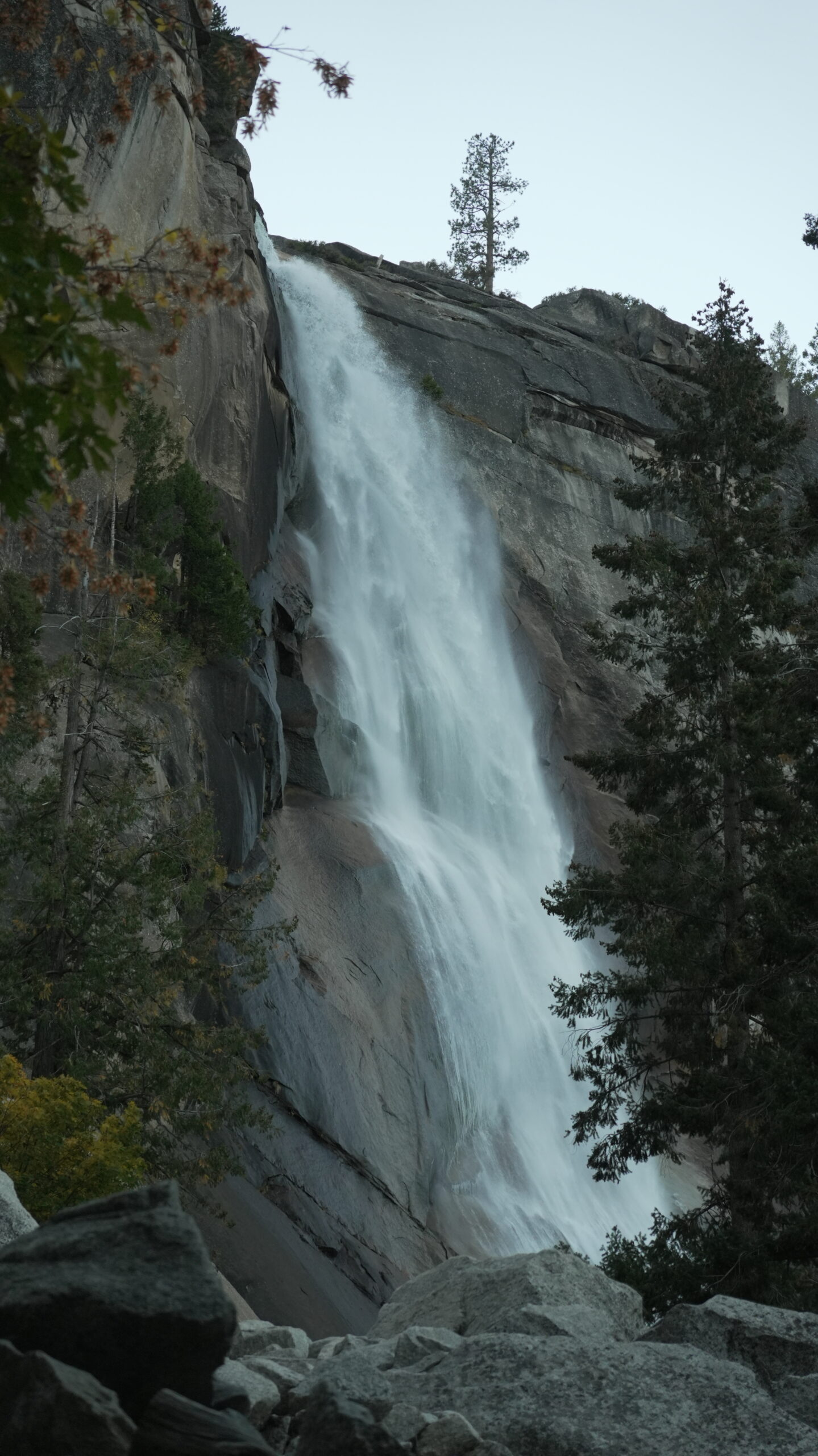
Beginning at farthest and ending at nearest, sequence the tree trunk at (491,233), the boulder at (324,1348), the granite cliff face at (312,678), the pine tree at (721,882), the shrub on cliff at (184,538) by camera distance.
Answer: the tree trunk at (491,233) → the shrub on cliff at (184,538) → the granite cliff face at (312,678) → the pine tree at (721,882) → the boulder at (324,1348)

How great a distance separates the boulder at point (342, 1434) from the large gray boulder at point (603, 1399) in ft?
4.82

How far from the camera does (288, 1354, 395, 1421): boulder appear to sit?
6.23m

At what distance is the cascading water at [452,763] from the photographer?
25.7 m

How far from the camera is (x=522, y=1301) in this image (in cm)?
966

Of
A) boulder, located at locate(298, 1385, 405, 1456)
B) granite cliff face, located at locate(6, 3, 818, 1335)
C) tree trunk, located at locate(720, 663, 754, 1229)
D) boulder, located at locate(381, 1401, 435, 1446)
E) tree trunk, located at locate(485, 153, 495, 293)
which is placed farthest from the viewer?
tree trunk, located at locate(485, 153, 495, 293)

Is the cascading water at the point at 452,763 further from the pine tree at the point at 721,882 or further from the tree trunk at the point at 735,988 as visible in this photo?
the tree trunk at the point at 735,988

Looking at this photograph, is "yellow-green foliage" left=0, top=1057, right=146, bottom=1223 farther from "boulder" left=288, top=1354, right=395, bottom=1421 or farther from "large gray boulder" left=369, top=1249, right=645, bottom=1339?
"boulder" left=288, top=1354, right=395, bottom=1421

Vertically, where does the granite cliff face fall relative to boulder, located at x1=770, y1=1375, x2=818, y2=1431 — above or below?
above

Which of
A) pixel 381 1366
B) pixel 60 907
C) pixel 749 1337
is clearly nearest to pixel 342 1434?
pixel 381 1366

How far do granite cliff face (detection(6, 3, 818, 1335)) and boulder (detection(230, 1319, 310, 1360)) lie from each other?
645 cm

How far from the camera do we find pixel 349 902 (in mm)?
26750

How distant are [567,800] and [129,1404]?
3155 centimetres

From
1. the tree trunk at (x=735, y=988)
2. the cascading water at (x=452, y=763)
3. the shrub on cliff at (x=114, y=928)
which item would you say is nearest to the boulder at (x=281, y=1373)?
the shrub on cliff at (x=114, y=928)

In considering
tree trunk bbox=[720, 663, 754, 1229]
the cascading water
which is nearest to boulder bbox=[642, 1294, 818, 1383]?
tree trunk bbox=[720, 663, 754, 1229]
